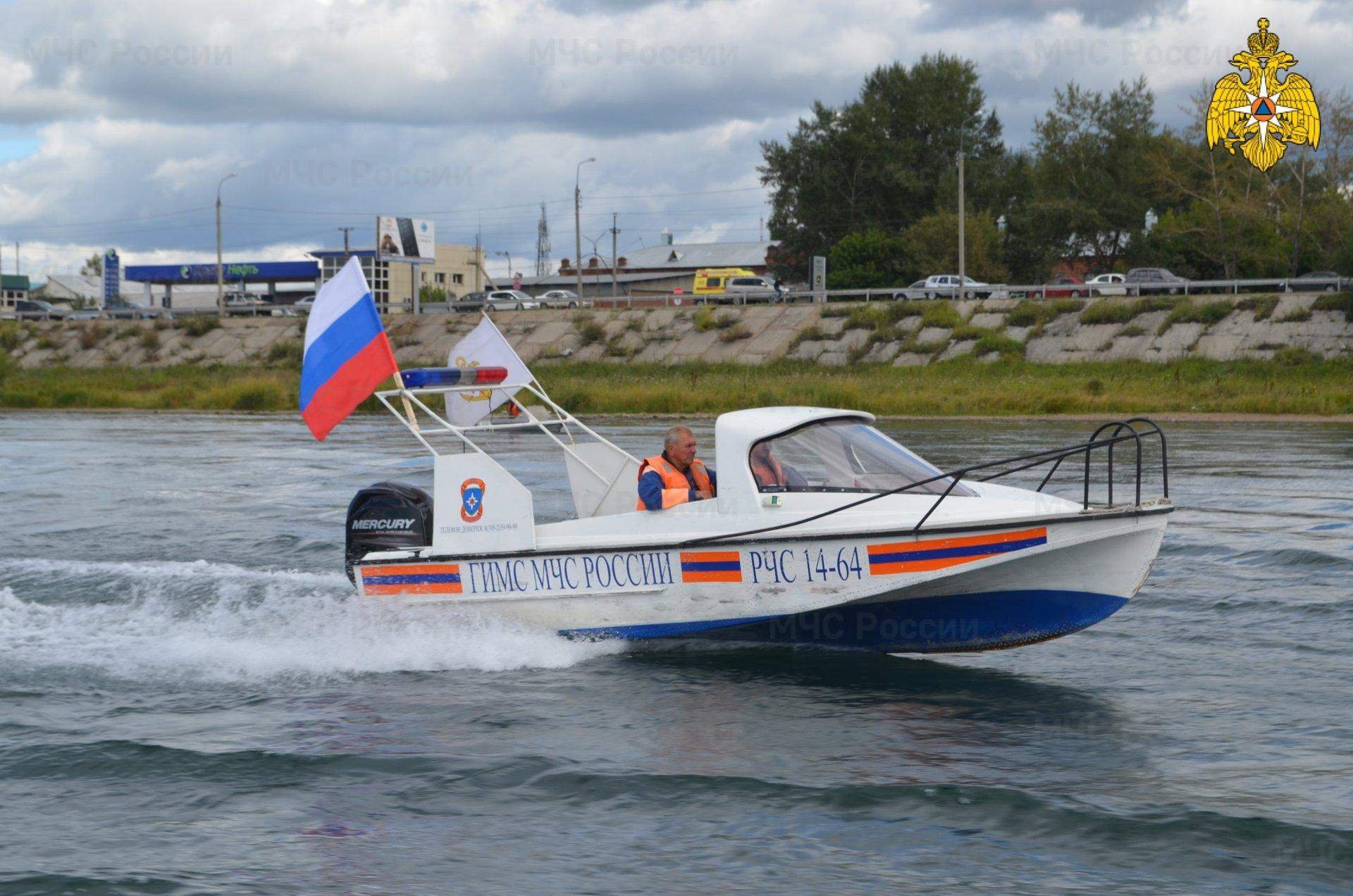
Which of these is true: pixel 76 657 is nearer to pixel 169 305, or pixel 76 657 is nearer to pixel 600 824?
pixel 600 824

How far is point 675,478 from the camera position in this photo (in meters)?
9.59

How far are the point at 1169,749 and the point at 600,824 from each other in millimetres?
3219

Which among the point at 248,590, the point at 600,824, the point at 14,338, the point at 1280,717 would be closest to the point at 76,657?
the point at 248,590

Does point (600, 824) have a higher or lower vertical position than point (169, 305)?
lower

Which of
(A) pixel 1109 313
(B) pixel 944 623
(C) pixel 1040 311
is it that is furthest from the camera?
(C) pixel 1040 311

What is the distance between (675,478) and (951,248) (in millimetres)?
60921

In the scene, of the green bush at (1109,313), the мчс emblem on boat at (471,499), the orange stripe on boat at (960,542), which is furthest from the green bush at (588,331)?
the orange stripe on boat at (960,542)

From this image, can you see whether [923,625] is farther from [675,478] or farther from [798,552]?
[675,478]

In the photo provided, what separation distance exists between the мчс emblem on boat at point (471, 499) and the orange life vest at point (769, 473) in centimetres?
194

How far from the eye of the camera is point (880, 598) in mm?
9102

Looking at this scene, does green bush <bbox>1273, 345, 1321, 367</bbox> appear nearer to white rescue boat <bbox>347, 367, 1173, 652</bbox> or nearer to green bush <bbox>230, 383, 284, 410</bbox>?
green bush <bbox>230, 383, 284, 410</bbox>

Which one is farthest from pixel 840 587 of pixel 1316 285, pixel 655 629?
pixel 1316 285

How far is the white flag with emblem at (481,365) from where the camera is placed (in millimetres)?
11242

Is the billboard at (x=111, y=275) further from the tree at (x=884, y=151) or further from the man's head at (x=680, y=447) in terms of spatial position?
the man's head at (x=680, y=447)
